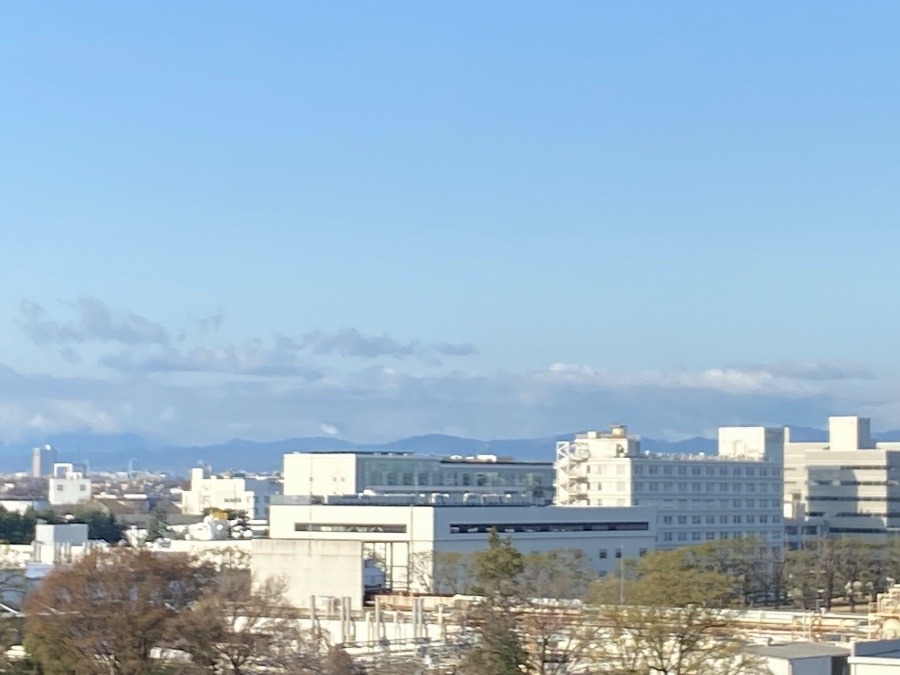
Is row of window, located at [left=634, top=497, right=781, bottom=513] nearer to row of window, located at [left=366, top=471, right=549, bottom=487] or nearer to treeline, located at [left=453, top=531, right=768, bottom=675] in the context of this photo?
row of window, located at [left=366, top=471, right=549, bottom=487]

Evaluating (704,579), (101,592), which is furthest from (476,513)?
(101,592)

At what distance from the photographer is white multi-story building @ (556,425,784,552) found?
112m

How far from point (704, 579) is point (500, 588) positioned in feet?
34.2

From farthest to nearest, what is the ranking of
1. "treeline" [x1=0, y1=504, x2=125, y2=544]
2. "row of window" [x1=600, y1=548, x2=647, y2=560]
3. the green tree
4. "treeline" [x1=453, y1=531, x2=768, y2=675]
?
1. the green tree
2. "treeline" [x1=0, y1=504, x2=125, y2=544]
3. "row of window" [x1=600, y1=548, x2=647, y2=560]
4. "treeline" [x1=453, y1=531, x2=768, y2=675]

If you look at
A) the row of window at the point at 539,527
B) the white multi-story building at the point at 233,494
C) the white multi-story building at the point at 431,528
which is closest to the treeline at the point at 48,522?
the white multi-story building at the point at 431,528

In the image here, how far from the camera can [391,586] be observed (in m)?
77.2

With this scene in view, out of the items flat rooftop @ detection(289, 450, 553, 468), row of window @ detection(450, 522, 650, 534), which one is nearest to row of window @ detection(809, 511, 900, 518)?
flat rooftop @ detection(289, 450, 553, 468)

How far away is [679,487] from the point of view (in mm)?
114875

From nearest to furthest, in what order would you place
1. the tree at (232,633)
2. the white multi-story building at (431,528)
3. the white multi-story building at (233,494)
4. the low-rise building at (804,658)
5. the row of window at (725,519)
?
the low-rise building at (804,658) → the tree at (232,633) → the white multi-story building at (431,528) → the row of window at (725,519) → the white multi-story building at (233,494)

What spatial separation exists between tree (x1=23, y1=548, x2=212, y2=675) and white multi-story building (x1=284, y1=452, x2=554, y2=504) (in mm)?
62071

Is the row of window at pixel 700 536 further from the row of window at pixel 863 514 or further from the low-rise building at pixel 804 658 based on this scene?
the low-rise building at pixel 804 658

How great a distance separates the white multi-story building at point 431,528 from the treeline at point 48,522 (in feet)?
99.7

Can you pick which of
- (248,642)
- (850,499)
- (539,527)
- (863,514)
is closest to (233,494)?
(850,499)

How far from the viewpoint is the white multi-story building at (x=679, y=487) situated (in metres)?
112
